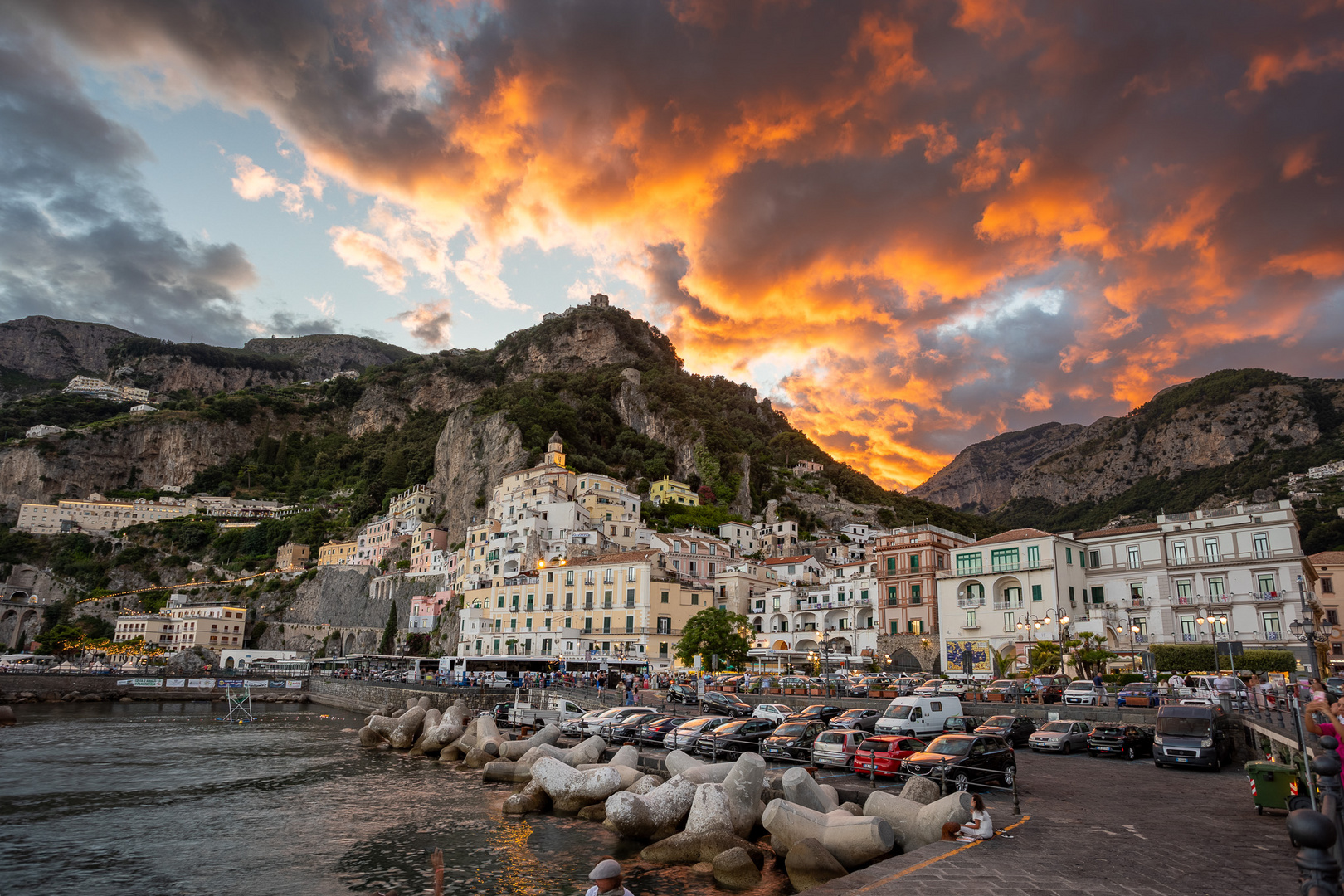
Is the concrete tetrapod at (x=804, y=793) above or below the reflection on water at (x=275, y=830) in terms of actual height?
above

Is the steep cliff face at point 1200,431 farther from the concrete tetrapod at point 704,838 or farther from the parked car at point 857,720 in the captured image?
the concrete tetrapod at point 704,838

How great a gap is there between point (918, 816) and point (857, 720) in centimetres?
1236

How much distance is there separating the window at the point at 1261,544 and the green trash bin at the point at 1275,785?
130 ft

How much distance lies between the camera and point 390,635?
9162 centimetres

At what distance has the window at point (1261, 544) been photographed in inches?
1748

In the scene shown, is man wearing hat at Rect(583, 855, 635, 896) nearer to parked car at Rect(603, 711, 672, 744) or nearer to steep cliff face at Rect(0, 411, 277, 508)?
parked car at Rect(603, 711, 672, 744)

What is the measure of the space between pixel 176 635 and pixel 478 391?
80.6m

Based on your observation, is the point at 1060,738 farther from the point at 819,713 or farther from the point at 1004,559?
the point at 1004,559

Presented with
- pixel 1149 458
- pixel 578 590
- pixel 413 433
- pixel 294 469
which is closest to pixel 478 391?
pixel 413 433

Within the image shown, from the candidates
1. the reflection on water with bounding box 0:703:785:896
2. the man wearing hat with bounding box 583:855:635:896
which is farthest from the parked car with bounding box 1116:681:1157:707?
the man wearing hat with bounding box 583:855:635:896

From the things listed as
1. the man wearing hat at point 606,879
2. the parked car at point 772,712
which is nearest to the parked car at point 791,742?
the parked car at point 772,712

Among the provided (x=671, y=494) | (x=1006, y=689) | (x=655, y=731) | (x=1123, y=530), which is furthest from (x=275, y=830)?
(x=671, y=494)

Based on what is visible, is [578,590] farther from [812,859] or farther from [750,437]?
[750,437]

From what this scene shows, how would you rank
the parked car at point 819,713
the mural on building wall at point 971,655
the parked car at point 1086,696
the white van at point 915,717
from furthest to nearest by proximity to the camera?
the mural on building wall at point 971,655 → the parked car at point 1086,696 → the parked car at point 819,713 → the white van at point 915,717
